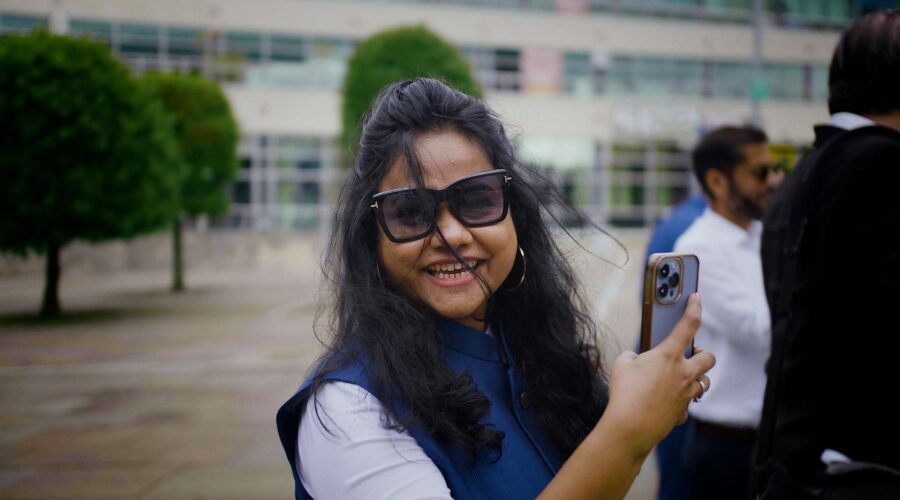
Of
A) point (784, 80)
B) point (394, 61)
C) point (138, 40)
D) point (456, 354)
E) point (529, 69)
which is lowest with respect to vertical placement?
point (456, 354)

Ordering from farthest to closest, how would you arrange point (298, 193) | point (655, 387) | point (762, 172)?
point (298, 193), point (762, 172), point (655, 387)

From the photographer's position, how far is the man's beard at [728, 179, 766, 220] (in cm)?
326

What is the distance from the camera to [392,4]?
105 ft

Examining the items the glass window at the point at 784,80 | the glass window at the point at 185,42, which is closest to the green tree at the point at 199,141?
the glass window at the point at 185,42

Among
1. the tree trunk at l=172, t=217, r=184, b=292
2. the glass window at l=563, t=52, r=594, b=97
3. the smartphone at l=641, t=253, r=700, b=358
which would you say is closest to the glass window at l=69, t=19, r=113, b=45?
the tree trunk at l=172, t=217, r=184, b=292

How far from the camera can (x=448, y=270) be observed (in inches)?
58.0

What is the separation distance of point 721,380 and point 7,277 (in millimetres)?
20870

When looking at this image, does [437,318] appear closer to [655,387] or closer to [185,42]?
[655,387]

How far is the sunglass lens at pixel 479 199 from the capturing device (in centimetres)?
146

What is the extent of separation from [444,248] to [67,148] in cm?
1277

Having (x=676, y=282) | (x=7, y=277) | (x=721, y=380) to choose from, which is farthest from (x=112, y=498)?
(x=7, y=277)

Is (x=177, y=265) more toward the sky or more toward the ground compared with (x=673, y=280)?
more toward the ground

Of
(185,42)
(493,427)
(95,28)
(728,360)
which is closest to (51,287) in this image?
(728,360)

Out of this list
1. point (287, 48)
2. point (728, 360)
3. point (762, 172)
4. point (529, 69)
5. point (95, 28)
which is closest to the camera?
point (728, 360)
